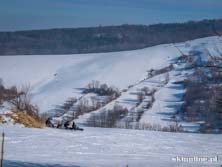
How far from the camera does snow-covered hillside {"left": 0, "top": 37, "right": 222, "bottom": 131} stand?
250 ft

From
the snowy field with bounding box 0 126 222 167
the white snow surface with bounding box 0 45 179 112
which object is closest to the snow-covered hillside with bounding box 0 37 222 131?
the white snow surface with bounding box 0 45 179 112

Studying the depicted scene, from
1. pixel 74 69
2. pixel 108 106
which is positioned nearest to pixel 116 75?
pixel 74 69

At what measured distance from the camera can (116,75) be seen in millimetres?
99500

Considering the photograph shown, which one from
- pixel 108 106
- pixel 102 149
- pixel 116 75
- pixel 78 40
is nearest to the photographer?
pixel 102 149

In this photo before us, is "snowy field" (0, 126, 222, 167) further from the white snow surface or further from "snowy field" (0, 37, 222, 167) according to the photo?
the white snow surface

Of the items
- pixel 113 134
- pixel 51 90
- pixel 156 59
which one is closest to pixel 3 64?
pixel 51 90

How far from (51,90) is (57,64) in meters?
21.8

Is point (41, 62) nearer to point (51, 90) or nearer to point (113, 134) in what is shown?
point (51, 90)

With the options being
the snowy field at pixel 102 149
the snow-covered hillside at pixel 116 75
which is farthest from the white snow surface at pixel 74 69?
the snowy field at pixel 102 149

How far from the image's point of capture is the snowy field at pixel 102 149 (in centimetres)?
1263

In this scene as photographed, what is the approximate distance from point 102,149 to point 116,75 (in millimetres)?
84347

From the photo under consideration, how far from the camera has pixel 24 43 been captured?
13388 cm

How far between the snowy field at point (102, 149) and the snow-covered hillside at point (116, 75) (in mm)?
41976

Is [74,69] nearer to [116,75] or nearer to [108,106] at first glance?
[116,75]
